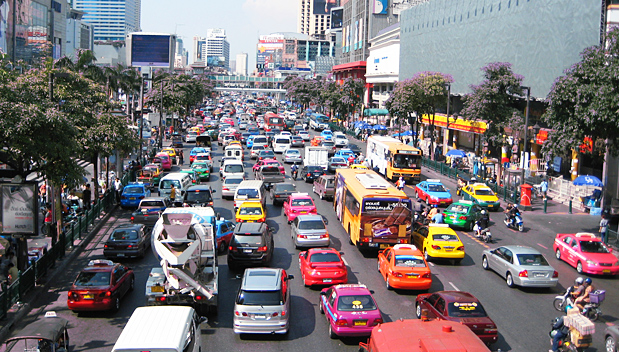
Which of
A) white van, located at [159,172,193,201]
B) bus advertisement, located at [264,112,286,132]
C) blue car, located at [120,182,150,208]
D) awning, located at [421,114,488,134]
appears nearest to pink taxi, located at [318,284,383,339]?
white van, located at [159,172,193,201]

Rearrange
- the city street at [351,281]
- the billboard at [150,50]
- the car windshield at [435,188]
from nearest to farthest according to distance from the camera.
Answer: the city street at [351,281], the car windshield at [435,188], the billboard at [150,50]

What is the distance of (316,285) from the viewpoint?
2194cm

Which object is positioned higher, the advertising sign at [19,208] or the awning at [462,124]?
the awning at [462,124]

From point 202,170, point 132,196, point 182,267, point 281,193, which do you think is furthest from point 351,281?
point 202,170

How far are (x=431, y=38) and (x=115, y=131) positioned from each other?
5759cm

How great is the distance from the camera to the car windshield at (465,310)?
55.1 feet

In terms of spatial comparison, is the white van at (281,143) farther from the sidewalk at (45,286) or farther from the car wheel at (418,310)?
the car wheel at (418,310)

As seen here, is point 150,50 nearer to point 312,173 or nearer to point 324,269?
point 312,173

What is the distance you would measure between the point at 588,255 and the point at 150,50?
132 metres

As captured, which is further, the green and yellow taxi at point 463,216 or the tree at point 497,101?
the tree at point 497,101


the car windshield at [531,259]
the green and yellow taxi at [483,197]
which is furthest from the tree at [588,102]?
the car windshield at [531,259]

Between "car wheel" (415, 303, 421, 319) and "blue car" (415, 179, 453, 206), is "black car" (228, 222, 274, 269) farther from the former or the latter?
"blue car" (415, 179, 453, 206)

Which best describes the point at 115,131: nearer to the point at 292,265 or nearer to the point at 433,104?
the point at 292,265

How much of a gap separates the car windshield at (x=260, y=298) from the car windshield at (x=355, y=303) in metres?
1.67
